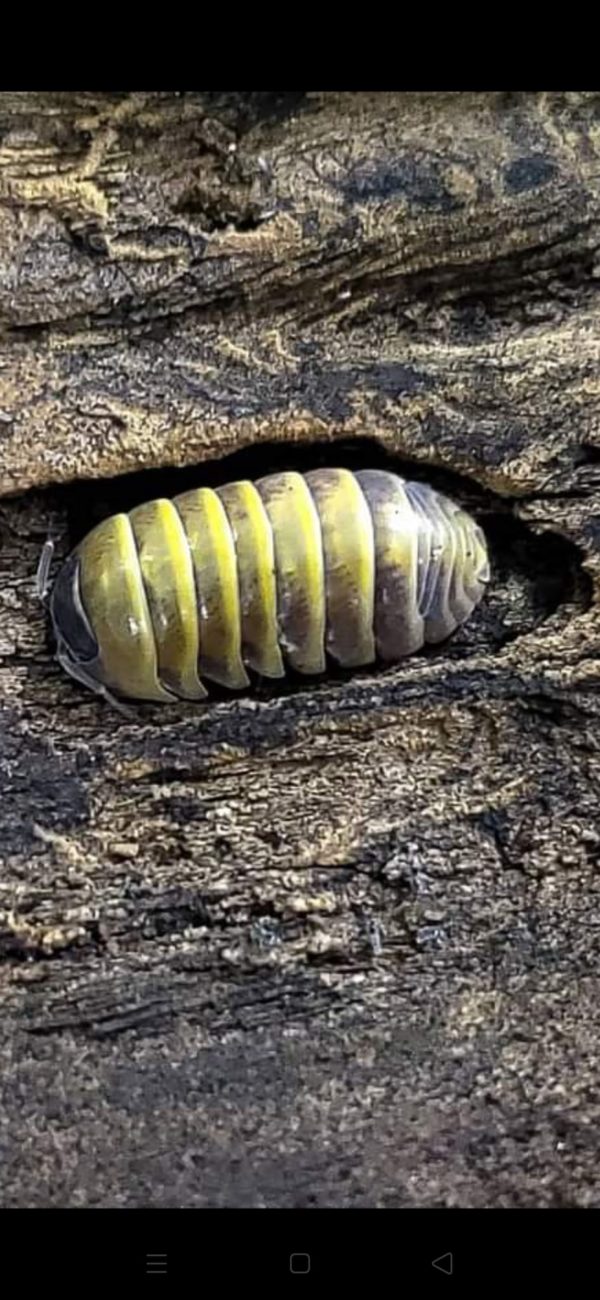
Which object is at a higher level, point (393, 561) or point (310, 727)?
point (393, 561)

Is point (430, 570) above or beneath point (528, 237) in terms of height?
beneath

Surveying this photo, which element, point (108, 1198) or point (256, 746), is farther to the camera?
point (256, 746)

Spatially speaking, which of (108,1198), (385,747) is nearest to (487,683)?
(385,747)

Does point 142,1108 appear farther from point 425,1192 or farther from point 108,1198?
point 425,1192

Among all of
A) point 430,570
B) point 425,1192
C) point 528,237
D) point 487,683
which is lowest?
point 425,1192
